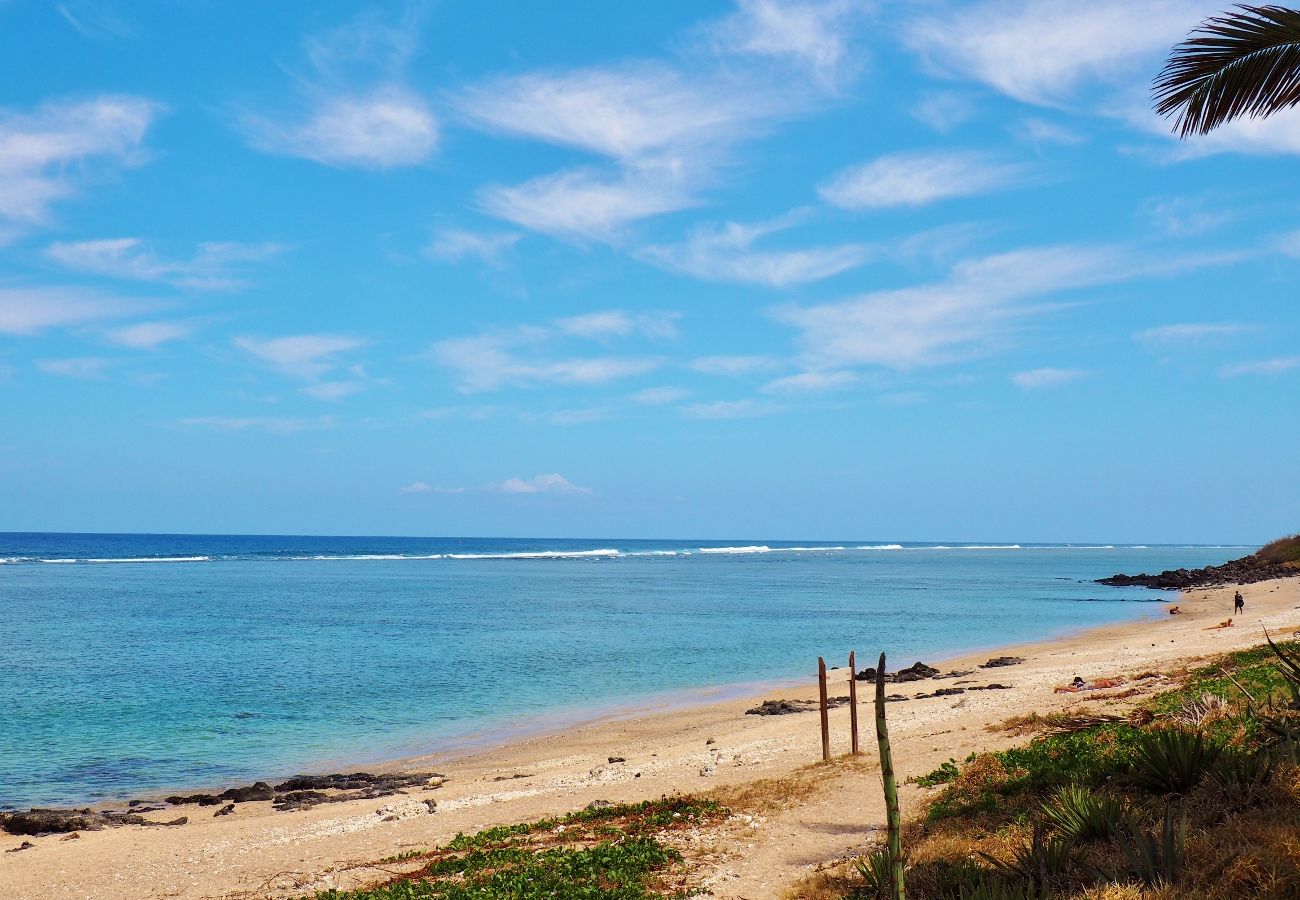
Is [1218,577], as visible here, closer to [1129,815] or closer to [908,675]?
[908,675]

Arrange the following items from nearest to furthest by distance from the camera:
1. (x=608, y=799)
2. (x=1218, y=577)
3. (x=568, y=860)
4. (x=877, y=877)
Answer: (x=877, y=877), (x=568, y=860), (x=608, y=799), (x=1218, y=577)

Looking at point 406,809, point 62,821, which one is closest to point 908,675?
point 406,809

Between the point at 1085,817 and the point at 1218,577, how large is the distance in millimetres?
79676

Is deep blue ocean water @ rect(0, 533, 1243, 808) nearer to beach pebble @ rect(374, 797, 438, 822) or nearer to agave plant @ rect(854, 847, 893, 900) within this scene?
beach pebble @ rect(374, 797, 438, 822)

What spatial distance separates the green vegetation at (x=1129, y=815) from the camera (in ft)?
23.0

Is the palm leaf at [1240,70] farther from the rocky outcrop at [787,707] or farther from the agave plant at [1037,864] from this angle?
the rocky outcrop at [787,707]

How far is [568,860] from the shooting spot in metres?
11.4

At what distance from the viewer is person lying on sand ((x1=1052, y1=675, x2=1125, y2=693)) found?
20.9 metres

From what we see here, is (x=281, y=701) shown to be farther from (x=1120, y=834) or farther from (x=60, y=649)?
(x=1120, y=834)

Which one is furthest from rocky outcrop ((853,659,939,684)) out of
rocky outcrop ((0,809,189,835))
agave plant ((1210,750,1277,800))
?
agave plant ((1210,750,1277,800))

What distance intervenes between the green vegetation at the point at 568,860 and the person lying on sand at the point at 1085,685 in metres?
11.4

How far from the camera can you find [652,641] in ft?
147

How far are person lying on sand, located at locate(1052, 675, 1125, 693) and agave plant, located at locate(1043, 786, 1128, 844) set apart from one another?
13.0 m

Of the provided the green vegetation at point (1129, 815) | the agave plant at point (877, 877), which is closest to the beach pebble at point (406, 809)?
the green vegetation at point (1129, 815)
